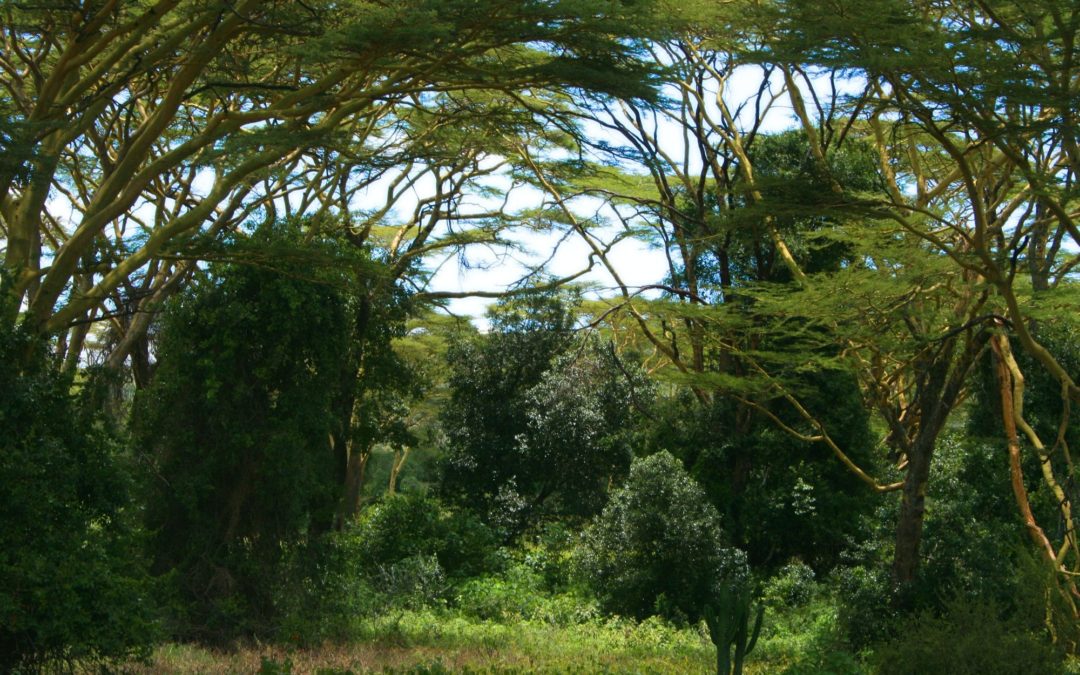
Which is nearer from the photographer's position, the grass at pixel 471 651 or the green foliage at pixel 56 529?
the green foliage at pixel 56 529

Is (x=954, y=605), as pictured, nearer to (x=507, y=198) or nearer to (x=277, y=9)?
(x=277, y=9)

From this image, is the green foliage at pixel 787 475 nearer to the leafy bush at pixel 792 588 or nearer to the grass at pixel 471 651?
the leafy bush at pixel 792 588

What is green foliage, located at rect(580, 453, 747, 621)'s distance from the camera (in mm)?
13812

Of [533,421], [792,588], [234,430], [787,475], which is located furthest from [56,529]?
[533,421]

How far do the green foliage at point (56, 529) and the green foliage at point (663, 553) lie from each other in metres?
7.86

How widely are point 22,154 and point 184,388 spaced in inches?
143

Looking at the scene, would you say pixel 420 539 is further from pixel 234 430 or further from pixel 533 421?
pixel 234 430

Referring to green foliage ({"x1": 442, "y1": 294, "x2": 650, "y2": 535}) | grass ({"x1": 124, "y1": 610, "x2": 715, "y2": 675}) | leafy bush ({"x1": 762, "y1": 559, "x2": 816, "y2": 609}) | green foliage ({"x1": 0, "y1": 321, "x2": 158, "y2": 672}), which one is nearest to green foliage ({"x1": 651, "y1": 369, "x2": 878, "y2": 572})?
leafy bush ({"x1": 762, "y1": 559, "x2": 816, "y2": 609})

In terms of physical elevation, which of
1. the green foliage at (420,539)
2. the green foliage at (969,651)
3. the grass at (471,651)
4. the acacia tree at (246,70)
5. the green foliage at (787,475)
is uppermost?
the acacia tree at (246,70)

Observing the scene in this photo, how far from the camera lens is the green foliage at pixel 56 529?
620 cm

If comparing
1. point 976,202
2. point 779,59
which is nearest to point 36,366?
point 779,59

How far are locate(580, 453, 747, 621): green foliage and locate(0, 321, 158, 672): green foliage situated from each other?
786 centimetres

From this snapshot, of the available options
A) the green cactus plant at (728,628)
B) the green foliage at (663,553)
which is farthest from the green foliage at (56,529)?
the green foliage at (663,553)

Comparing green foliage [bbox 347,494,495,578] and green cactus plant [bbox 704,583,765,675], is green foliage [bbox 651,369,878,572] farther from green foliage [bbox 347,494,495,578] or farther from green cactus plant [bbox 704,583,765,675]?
green cactus plant [bbox 704,583,765,675]
